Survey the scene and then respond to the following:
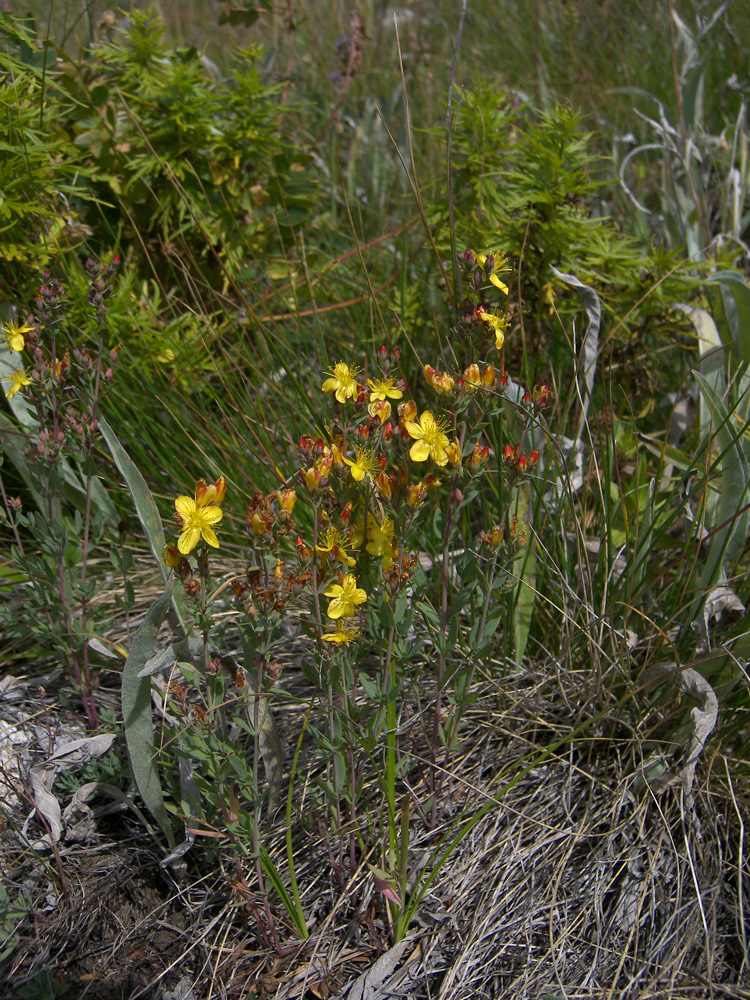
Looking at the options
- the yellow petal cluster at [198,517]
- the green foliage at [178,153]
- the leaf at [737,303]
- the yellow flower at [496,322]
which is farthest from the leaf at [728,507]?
the green foliage at [178,153]

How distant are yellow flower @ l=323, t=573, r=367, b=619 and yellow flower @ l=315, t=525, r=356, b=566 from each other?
3cm

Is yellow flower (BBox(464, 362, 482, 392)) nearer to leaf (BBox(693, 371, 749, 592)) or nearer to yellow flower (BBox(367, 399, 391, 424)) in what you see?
yellow flower (BBox(367, 399, 391, 424))

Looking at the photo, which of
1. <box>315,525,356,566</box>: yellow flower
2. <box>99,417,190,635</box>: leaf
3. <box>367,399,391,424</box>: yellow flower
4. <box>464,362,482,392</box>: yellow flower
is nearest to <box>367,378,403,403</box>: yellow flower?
<box>367,399,391,424</box>: yellow flower

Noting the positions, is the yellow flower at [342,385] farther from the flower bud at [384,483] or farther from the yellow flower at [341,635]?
the yellow flower at [341,635]

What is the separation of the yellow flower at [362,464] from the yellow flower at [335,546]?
9 cm

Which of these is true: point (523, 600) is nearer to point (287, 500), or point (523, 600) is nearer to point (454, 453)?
point (454, 453)

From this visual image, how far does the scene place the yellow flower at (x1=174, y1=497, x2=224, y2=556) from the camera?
3.38 ft

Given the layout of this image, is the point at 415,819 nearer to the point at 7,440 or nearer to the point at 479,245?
the point at 7,440

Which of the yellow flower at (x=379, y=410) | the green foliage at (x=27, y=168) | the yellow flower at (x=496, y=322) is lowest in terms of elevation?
the yellow flower at (x=379, y=410)

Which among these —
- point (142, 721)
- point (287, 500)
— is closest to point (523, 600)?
point (287, 500)

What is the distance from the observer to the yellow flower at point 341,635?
41.8 inches

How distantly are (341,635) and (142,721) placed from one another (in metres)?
0.46

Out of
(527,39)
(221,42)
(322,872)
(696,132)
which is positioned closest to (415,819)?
(322,872)

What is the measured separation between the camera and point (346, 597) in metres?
1.10
